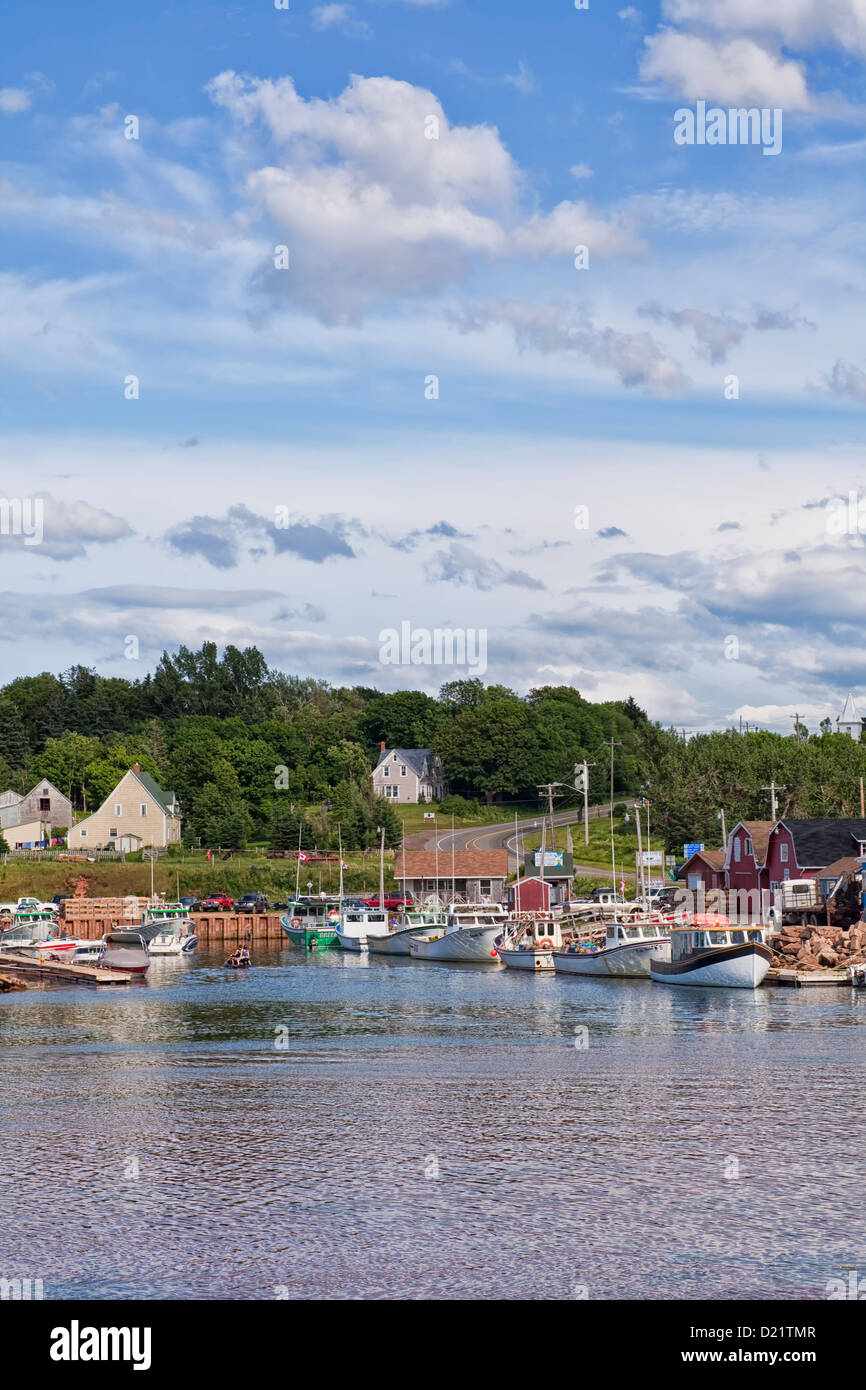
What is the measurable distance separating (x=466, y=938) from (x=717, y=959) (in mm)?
29680

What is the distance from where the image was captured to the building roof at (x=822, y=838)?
→ 96.8 m

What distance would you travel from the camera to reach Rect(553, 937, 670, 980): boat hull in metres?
80.8

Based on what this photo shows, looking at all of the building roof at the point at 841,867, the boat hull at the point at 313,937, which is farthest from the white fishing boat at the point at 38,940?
the building roof at the point at 841,867

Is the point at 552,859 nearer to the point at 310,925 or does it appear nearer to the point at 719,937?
the point at 310,925

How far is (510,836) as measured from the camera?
529 ft

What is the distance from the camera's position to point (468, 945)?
99.2 metres

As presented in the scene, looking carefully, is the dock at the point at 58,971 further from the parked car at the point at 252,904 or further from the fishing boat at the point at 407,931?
the parked car at the point at 252,904

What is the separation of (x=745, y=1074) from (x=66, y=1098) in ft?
63.7

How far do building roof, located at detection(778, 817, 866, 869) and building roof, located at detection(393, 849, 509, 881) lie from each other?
3955 centimetres

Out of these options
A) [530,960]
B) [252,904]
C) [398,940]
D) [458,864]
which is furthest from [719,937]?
[458,864]

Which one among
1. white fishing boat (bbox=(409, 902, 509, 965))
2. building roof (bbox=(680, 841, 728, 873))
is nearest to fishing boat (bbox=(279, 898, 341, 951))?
white fishing boat (bbox=(409, 902, 509, 965))
